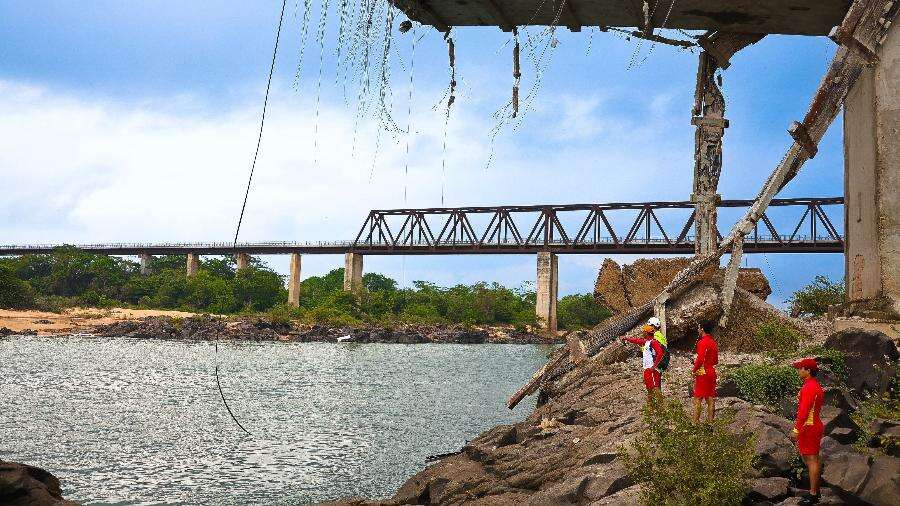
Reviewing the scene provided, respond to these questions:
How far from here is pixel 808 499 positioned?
21.4ft

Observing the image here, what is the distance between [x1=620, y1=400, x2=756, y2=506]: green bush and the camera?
20.9ft

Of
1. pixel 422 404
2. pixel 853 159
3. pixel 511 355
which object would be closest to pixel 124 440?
pixel 422 404

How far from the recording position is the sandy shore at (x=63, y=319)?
64625mm

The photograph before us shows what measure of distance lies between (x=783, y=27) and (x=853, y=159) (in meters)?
2.75

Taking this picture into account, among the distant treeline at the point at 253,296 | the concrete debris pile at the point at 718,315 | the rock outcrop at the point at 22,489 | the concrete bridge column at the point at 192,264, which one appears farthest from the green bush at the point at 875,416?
the concrete bridge column at the point at 192,264

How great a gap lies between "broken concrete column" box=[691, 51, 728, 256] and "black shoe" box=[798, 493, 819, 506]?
9.09 meters

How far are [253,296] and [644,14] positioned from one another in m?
85.8

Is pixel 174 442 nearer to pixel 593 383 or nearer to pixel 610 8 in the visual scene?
pixel 593 383

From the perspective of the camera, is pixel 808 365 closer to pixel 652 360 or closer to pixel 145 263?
pixel 652 360

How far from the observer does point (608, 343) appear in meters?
17.5

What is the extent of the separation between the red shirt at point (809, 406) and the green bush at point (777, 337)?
559cm

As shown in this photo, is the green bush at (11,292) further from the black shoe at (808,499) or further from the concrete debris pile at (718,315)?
the black shoe at (808,499)

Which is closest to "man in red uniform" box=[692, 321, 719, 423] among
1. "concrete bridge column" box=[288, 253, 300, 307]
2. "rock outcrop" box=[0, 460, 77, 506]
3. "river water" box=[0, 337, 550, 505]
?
"river water" box=[0, 337, 550, 505]

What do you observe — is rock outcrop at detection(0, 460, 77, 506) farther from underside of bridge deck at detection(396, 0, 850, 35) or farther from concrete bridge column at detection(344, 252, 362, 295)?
concrete bridge column at detection(344, 252, 362, 295)
